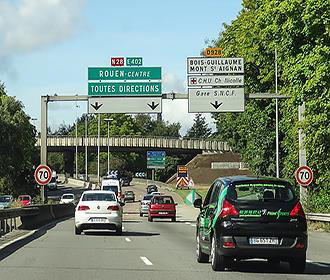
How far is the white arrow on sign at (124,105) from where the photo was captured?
36875mm

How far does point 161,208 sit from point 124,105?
326 inches

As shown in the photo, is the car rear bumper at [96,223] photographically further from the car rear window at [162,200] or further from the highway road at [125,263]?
the car rear window at [162,200]

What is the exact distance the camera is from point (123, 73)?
125 feet

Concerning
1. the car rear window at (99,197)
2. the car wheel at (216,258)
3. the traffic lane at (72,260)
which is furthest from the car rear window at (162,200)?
the car wheel at (216,258)

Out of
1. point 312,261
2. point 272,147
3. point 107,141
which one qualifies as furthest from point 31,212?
point 107,141

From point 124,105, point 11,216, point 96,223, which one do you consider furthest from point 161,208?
point 11,216

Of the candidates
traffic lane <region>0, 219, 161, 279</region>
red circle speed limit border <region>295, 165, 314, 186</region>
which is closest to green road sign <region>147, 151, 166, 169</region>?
red circle speed limit border <region>295, 165, 314, 186</region>

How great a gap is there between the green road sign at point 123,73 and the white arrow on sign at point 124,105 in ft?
4.31

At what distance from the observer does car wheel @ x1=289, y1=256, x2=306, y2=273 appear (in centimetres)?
1379

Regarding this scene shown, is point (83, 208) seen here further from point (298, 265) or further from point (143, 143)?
point (143, 143)

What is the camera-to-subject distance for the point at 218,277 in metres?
13.1

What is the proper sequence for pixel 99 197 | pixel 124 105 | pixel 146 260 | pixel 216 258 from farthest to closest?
1. pixel 124 105
2. pixel 99 197
3. pixel 146 260
4. pixel 216 258

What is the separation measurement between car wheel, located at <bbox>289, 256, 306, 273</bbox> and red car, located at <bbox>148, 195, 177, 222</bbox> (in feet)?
93.6

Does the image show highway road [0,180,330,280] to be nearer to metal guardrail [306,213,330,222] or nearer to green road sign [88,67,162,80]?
metal guardrail [306,213,330,222]
